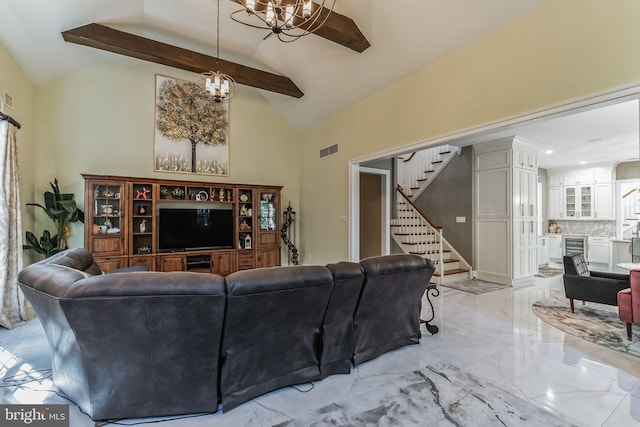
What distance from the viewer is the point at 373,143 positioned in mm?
5039

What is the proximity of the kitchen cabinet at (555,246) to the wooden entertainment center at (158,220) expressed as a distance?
7604 mm

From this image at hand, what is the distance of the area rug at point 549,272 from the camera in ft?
21.1

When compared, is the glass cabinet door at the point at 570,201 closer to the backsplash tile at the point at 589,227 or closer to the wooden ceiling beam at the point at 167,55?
the backsplash tile at the point at 589,227

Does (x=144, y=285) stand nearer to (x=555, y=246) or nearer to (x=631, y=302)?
(x=631, y=302)

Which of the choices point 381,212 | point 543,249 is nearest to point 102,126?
point 381,212

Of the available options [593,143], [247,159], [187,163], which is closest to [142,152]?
[187,163]

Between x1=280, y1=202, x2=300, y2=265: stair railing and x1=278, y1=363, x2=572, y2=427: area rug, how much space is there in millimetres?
4938

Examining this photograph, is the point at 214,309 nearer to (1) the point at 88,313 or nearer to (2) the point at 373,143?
(1) the point at 88,313

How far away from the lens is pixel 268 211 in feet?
21.7

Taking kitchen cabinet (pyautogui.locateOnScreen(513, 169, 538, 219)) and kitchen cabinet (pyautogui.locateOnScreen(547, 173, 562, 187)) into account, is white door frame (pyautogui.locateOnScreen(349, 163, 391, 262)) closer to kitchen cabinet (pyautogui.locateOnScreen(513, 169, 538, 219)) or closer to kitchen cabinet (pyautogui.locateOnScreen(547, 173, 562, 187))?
kitchen cabinet (pyautogui.locateOnScreen(513, 169, 538, 219))

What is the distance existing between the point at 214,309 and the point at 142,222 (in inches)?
179

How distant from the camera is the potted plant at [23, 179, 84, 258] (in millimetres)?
4523

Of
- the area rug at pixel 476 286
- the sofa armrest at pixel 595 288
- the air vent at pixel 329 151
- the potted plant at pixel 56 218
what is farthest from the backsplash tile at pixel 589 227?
the potted plant at pixel 56 218

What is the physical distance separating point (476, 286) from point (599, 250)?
4546 millimetres
